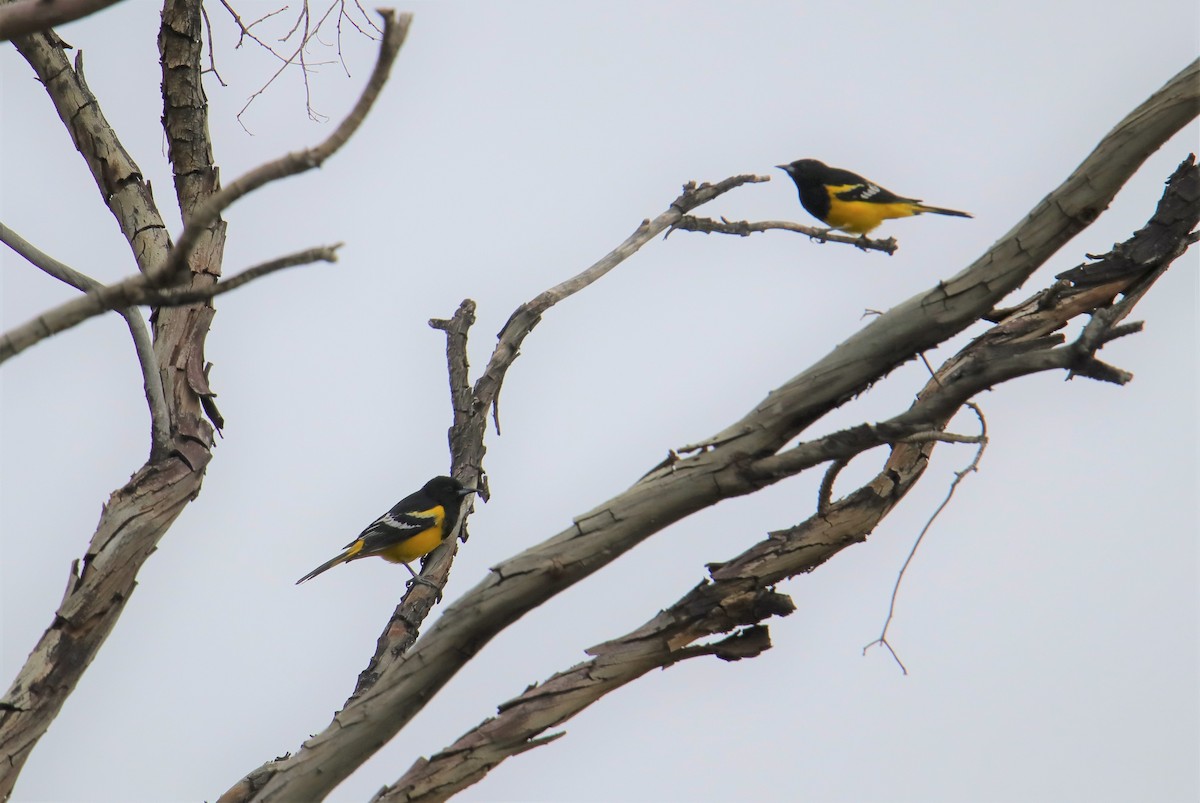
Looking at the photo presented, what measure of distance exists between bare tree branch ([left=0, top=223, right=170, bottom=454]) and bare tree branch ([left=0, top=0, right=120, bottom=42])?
129 centimetres

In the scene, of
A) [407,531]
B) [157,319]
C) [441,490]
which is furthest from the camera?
[407,531]

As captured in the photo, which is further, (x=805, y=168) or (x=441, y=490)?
(x=805, y=168)

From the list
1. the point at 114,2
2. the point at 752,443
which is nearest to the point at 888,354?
the point at 752,443

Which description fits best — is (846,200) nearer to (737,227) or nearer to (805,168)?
(805,168)

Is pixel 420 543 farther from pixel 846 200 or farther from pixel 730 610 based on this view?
pixel 730 610

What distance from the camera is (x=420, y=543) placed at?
7734 mm

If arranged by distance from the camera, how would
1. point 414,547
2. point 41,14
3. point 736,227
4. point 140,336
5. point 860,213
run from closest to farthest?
point 41,14, point 140,336, point 736,227, point 414,547, point 860,213

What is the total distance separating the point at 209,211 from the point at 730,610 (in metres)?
1.70

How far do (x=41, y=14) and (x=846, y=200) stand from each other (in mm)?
6309

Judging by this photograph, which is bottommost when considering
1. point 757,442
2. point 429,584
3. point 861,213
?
point 757,442

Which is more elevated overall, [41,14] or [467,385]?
[467,385]

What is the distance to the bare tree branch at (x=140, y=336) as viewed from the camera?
3842 mm

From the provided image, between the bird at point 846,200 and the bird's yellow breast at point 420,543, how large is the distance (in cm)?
339

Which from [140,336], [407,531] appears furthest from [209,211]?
[407,531]
